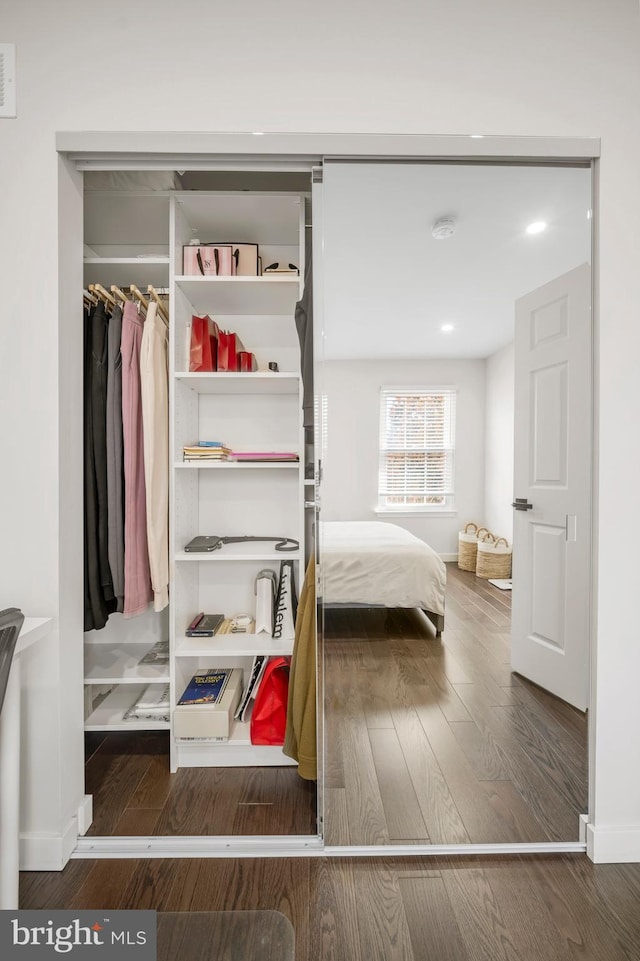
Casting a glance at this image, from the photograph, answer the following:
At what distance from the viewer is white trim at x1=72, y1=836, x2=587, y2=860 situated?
1.54 meters

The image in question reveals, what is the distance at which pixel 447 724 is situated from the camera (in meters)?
1.68

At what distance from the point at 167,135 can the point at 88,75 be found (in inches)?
12.3

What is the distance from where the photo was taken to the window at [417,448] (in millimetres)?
1663

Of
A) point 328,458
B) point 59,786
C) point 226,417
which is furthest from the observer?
point 226,417

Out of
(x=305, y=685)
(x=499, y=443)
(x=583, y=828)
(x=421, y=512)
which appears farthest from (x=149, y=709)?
(x=499, y=443)

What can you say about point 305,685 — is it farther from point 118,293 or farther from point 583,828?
point 118,293

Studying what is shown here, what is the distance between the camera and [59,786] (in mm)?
1525

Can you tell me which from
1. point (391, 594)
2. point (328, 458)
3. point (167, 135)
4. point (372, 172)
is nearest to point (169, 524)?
point (328, 458)

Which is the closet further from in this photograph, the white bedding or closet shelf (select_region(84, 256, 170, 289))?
the white bedding

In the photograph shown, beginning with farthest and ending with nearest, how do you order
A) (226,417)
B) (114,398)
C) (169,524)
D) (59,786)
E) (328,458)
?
(226,417) → (169,524) → (114,398) → (328,458) → (59,786)

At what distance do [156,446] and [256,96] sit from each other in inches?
47.6

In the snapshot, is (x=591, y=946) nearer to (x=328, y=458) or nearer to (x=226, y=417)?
(x=328, y=458)

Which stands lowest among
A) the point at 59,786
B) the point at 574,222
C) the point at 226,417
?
the point at 59,786

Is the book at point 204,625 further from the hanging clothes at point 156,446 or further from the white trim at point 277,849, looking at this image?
→ the white trim at point 277,849
